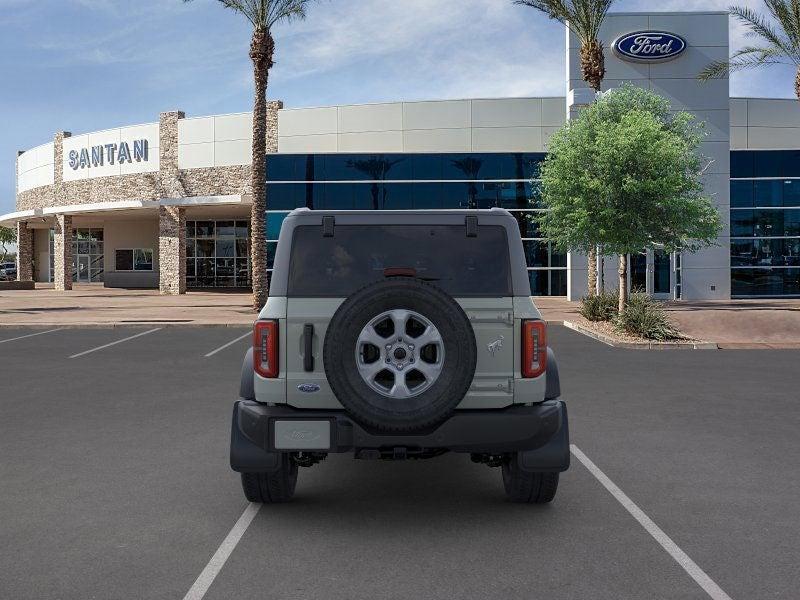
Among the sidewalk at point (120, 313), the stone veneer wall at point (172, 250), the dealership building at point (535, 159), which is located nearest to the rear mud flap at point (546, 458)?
the sidewalk at point (120, 313)

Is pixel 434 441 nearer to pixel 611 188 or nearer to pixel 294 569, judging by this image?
pixel 294 569

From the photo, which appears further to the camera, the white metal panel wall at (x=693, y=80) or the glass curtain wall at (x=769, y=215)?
the glass curtain wall at (x=769, y=215)

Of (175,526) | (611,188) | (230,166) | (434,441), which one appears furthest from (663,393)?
(230,166)

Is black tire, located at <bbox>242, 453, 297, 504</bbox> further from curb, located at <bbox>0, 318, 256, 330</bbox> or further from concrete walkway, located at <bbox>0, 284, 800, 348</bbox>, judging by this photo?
curb, located at <bbox>0, 318, 256, 330</bbox>

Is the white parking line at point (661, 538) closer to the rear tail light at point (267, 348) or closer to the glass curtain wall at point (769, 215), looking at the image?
the rear tail light at point (267, 348)

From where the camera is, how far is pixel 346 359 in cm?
457

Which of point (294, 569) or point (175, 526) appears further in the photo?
point (175, 526)

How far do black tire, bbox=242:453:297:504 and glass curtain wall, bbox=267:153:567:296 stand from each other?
29.7 metres

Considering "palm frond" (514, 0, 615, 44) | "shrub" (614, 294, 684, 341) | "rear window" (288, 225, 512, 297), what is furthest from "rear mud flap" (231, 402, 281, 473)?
"palm frond" (514, 0, 615, 44)

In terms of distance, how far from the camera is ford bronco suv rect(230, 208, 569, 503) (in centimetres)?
456

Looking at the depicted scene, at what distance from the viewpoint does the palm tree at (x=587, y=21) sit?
26.5 m

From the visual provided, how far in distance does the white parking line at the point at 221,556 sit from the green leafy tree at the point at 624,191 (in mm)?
16919

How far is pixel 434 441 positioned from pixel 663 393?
6644 millimetres

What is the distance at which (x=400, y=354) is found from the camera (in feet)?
15.0
